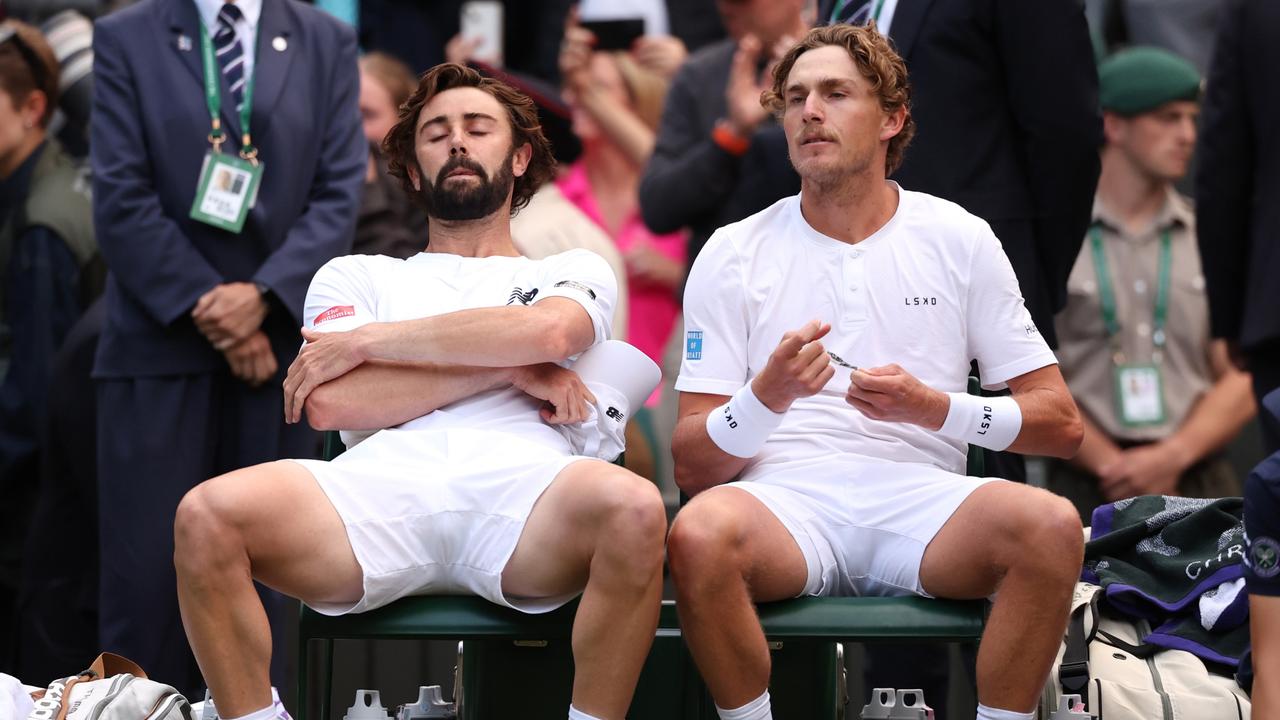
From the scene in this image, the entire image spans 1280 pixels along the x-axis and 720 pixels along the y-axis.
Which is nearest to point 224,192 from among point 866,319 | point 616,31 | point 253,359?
point 253,359

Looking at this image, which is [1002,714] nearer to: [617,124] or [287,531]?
[287,531]

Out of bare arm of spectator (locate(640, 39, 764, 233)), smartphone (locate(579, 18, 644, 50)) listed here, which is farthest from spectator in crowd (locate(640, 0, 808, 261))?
smartphone (locate(579, 18, 644, 50))

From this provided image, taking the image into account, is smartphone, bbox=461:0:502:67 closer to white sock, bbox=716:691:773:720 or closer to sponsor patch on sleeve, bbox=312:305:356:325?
sponsor patch on sleeve, bbox=312:305:356:325

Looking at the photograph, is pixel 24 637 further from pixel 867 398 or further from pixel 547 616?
pixel 867 398

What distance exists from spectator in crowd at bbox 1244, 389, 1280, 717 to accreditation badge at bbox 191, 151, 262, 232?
2756 millimetres

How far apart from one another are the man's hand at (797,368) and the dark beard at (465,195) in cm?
97

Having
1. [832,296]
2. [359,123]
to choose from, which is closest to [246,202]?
[359,123]

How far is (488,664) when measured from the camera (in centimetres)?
402

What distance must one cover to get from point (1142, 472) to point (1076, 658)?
2.20m

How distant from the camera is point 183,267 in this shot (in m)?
4.82

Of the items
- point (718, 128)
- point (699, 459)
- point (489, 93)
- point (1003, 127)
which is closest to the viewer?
point (699, 459)

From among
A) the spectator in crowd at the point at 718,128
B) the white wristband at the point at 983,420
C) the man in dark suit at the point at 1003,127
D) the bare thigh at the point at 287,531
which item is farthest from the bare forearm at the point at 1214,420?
the bare thigh at the point at 287,531

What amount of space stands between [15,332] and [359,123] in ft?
4.57

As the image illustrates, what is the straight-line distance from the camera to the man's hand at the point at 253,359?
4.86 m
